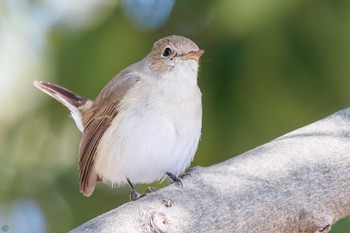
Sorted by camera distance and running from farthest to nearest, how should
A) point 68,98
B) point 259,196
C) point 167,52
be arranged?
1. point 68,98
2. point 167,52
3. point 259,196

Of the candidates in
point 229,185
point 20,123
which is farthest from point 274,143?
point 20,123

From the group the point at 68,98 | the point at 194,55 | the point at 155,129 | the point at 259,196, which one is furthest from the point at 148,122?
the point at 259,196

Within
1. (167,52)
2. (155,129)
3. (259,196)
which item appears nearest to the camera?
(259,196)

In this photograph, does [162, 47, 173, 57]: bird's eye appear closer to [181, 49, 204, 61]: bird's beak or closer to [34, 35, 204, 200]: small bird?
[34, 35, 204, 200]: small bird

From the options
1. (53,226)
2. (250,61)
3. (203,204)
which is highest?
(250,61)

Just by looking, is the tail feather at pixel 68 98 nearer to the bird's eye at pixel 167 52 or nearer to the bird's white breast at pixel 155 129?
the bird's white breast at pixel 155 129

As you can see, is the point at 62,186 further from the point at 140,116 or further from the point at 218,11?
the point at 218,11

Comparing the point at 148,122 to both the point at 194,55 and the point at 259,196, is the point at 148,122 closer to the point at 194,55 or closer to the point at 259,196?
the point at 194,55

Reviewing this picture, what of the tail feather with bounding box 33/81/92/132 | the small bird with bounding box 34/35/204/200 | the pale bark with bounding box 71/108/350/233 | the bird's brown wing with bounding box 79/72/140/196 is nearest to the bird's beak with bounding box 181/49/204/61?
the small bird with bounding box 34/35/204/200
